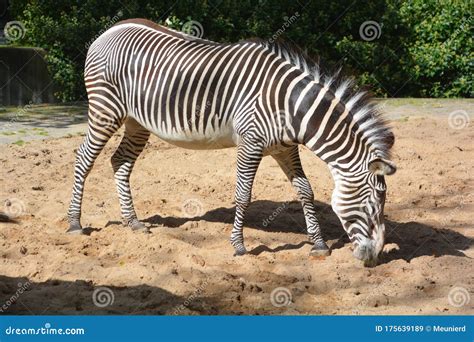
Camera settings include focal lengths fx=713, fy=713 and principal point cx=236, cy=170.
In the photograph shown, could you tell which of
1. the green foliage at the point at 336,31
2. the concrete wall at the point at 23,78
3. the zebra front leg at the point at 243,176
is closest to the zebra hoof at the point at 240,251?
the zebra front leg at the point at 243,176

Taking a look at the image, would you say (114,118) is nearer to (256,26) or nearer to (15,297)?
(15,297)

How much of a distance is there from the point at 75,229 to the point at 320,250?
249 centimetres

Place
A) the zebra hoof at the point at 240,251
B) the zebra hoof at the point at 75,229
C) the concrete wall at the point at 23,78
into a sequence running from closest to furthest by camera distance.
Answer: the zebra hoof at the point at 240,251 < the zebra hoof at the point at 75,229 < the concrete wall at the point at 23,78

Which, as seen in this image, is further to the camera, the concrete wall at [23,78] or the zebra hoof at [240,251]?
the concrete wall at [23,78]

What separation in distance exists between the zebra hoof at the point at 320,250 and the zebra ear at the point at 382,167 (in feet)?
3.52

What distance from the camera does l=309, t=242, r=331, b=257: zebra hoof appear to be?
669 centimetres

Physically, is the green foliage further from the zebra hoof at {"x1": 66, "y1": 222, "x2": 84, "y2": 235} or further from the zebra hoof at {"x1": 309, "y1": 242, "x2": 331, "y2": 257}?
the zebra hoof at {"x1": 309, "y1": 242, "x2": 331, "y2": 257}

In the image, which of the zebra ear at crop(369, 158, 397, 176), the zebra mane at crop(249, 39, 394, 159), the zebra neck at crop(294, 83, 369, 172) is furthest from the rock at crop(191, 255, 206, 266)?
the zebra mane at crop(249, 39, 394, 159)

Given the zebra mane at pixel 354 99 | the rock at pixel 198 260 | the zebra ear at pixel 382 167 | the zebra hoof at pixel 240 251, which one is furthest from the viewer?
the zebra hoof at pixel 240 251

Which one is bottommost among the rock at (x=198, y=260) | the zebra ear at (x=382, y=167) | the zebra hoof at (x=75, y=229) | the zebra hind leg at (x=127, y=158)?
the zebra hoof at (x=75, y=229)

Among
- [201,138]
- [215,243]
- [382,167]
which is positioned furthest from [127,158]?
[382,167]

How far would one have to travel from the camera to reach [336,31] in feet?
55.1

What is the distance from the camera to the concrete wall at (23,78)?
577 inches

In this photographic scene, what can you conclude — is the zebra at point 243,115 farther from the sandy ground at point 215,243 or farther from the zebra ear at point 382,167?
the sandy ground at point 215,243
